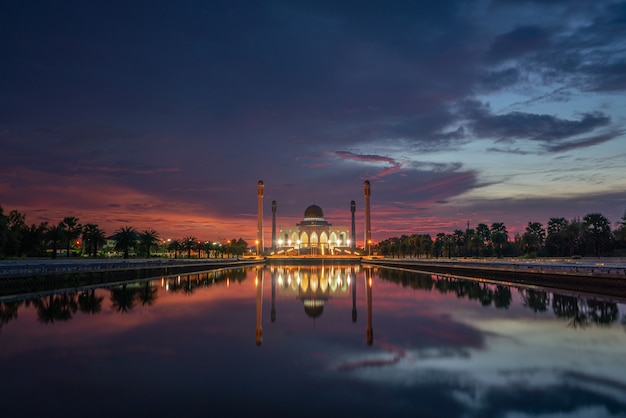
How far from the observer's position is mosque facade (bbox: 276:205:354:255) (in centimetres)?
11406

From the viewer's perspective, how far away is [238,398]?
335 inches

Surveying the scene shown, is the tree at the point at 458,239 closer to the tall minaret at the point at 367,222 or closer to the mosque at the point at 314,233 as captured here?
the tall minaret at the point at 367,222

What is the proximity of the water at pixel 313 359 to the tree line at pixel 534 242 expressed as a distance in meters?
36.2

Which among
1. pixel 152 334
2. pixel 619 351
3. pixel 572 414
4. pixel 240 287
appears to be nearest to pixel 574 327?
pixel 619 351

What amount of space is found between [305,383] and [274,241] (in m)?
98.4

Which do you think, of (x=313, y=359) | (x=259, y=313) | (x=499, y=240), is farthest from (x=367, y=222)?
(x=313, y=359)

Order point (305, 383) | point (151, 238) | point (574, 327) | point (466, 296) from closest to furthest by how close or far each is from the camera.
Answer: point (305, 383), point (574, 327), point (466, 296), point (151, 238)

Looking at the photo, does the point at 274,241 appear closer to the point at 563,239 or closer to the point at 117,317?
the point at 563,239

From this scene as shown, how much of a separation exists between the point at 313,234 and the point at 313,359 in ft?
337

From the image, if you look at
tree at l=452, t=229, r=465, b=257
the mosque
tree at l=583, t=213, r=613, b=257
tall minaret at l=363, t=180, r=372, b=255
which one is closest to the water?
tree at l=583, t=213, r=613, b=257

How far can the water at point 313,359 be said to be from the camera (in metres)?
8.21

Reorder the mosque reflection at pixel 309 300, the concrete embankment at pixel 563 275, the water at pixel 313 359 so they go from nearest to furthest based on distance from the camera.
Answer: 1. the water at pixel 313 359
2. the mosque reflection at pixel 309 300
3. the concrete embankment at pixel 563 275

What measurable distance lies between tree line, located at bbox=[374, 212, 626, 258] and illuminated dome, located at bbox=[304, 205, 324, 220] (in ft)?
81.7

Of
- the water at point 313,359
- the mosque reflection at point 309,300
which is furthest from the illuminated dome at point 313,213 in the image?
the water at point 313,359
